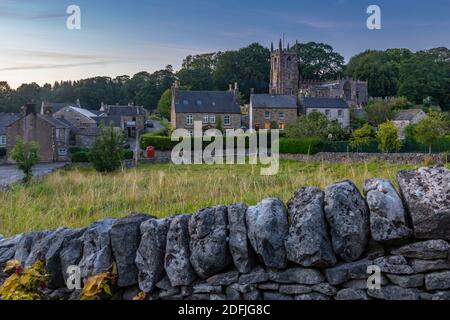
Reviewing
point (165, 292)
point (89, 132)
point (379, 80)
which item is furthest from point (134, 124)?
point (165, 292)

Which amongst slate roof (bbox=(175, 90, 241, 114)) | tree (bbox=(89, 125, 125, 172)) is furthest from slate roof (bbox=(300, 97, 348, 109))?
tree (bbox=(89, 125, 125, 172))

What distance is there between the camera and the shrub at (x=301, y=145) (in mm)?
32812

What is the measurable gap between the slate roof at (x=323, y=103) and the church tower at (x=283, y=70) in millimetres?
10470

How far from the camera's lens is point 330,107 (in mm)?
53125

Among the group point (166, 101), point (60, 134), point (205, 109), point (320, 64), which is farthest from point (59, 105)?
point (320, 64)

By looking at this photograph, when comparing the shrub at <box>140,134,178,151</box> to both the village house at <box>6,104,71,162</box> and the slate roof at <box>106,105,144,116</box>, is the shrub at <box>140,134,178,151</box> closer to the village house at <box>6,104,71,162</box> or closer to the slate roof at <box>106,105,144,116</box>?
the village house at <box>6,104,71,162</box>

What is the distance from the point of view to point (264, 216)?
11.3 feet

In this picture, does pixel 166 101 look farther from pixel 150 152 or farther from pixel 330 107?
pixel 150 152

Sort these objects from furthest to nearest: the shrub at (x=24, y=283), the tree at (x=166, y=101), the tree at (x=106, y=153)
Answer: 1. the tree at (x=166, y=101)
2. the tree at (x=106, y=153)
3. the shrub at (x=24, y=283)

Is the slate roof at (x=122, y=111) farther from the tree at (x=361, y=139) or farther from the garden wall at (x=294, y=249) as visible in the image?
the garden wall at (x=294, y=249)

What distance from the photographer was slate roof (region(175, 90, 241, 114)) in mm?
51875

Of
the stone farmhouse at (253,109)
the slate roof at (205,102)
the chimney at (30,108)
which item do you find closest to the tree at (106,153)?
the chimney at (30,108)

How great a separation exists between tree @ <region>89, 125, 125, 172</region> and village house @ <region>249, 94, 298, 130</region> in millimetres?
26836
